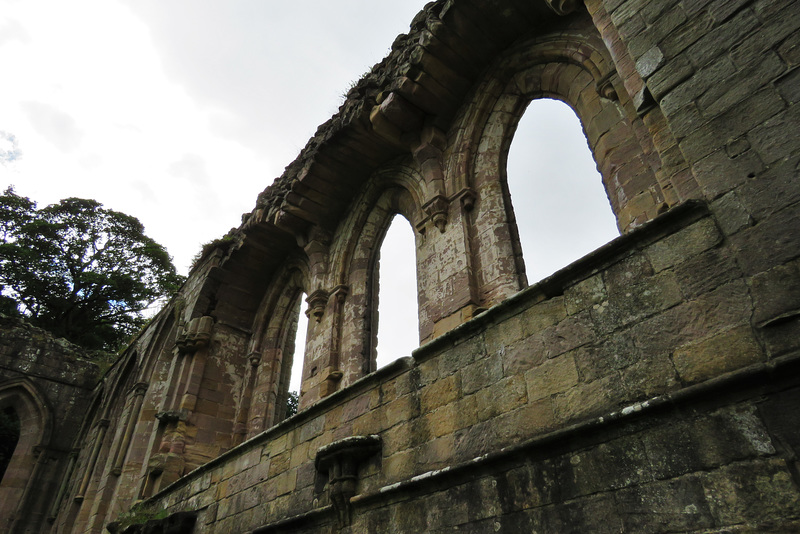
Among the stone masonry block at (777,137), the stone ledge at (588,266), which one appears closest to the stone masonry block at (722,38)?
the stone masonry block at (777,137)

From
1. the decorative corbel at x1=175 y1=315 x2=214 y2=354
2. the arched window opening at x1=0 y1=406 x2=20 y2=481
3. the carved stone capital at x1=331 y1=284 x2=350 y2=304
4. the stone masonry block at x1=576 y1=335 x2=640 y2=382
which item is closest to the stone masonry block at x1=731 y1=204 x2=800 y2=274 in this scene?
the stone masonry block at x1=576 y1=335 x2=640 y2=382

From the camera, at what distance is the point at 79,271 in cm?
2283

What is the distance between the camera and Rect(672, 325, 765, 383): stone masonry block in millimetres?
2234

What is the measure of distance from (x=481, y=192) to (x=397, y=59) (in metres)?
2.28

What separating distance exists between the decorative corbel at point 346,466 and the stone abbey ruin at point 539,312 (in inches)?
0.7

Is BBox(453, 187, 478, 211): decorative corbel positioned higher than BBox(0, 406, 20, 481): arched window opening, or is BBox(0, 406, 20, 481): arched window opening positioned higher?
BBox(0, 406, 20, 481): arched window opening

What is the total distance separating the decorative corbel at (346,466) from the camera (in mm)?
3842

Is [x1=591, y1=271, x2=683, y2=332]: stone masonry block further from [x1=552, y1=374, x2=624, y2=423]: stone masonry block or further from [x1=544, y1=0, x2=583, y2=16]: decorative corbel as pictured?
[x1=544, y1=0, x2=583, y2=16]: decorative corbel

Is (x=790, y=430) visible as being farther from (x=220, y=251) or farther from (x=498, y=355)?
(x=220, y=251)

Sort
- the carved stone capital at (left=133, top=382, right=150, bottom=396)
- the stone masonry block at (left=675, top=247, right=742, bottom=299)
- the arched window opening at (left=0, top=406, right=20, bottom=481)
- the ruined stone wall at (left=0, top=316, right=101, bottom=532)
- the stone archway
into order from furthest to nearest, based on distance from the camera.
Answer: the arched window opening at (left=0, top=406, right=20, bottom=481), the ruined stone wall at (left=0, top=316, right=101, bottom=532), the stone archway, the carved stone capital at (left=133, top=382, right=150, bottom=396), the stone masonry block at (left=675, top=247, right=742, bottom=299)

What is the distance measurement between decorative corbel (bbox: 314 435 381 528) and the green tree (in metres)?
21.4

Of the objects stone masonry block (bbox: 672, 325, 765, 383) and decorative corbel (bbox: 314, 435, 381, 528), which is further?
decorative corbel (bbox: 314, 435, 381, 528)

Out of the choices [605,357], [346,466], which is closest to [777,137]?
[605,357]

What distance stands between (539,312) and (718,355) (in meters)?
1.06
